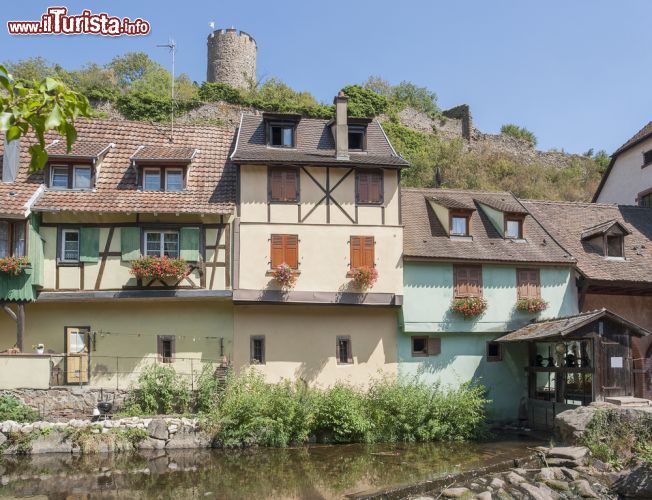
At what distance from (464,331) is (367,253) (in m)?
3.95

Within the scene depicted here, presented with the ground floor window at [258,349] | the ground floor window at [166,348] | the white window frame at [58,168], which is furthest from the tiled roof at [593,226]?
the white window frame at [58,168]

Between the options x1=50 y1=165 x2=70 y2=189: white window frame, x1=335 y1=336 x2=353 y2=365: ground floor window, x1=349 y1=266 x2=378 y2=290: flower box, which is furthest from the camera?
x1=335 y1=336 x2=353 y2=365: ground floor window

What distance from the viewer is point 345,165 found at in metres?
20.8

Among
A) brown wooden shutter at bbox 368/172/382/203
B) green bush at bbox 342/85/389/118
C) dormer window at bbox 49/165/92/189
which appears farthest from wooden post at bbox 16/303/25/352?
green bush at bbox 342/85/389/118

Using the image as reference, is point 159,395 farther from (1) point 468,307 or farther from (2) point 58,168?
(1) point 468,307

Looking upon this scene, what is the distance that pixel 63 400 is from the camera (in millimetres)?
18141

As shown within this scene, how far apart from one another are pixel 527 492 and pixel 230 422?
7.70 metres

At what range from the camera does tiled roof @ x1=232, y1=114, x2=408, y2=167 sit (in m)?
20.7

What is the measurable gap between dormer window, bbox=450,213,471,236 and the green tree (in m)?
19.2

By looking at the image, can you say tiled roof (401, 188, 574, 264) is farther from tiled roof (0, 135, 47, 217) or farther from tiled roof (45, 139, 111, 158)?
tiled roof (0, 135, 47, 217)

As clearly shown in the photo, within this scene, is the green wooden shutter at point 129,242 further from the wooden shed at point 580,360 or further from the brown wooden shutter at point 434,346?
the wooden shed at point 580,360

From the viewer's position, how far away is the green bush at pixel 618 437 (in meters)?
15.4

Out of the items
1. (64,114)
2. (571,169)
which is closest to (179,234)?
(64,114)

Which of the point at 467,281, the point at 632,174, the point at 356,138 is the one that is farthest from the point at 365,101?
the point at 467,281
